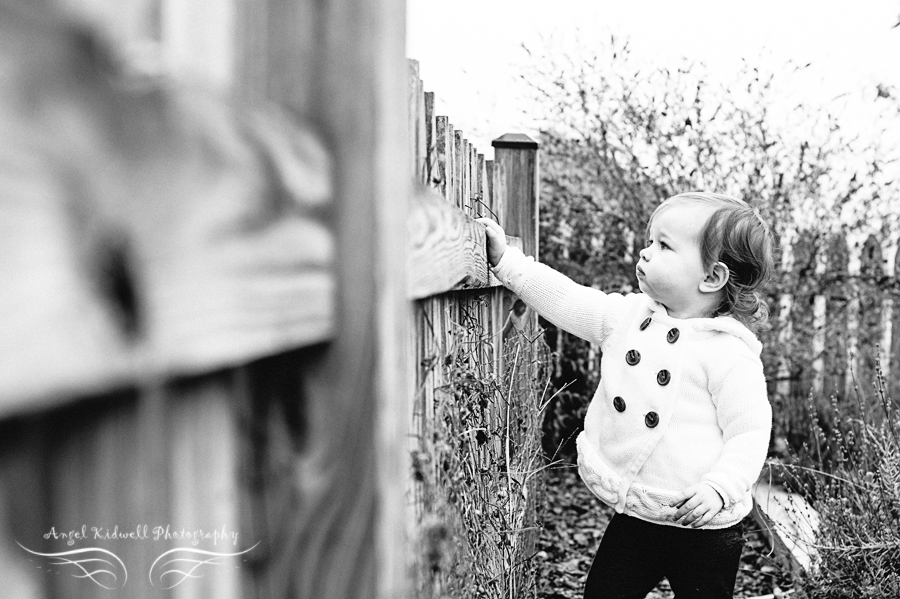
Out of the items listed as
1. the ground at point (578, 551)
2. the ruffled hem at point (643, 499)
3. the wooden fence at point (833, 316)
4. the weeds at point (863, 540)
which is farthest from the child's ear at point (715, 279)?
the wooden fence at point (833, 316)

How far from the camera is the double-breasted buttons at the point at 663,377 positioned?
242 cm

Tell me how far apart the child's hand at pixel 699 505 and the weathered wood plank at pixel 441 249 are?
0.76m

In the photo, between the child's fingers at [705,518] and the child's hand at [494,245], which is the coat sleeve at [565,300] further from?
the child's fingers at [705,518]

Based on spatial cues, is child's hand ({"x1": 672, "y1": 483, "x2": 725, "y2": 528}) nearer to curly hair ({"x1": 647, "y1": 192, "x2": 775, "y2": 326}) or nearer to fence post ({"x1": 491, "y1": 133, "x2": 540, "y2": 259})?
curly hair ({"x1": 647, "y1": 192, "x2": 775, "y2": 326})

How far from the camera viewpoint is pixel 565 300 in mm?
2688

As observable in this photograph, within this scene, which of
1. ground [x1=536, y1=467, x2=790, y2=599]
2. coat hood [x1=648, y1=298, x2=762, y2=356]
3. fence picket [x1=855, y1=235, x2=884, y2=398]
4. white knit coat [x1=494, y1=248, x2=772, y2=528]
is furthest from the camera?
fence picket [x1=855, y1=235, x2=884, y2=398]

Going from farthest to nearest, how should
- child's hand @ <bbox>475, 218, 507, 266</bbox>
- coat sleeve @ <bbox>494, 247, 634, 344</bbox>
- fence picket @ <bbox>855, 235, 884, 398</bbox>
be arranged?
fence picket @ <bbox>855, 235, 884, 398</bbox>
child's hand @ <bbox>475, 218, 507, 266</bbox>
coat sleeve @ <bbox>494, 247, 634, 344</bbox>

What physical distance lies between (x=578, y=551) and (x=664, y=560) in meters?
Result: 1.96

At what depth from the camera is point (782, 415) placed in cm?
588

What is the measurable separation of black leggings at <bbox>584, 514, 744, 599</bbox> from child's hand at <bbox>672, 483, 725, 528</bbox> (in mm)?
184

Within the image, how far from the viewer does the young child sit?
236 cm

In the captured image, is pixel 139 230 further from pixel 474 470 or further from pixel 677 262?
pixel 677 262

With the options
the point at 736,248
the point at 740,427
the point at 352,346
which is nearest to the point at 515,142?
the point at 736,248

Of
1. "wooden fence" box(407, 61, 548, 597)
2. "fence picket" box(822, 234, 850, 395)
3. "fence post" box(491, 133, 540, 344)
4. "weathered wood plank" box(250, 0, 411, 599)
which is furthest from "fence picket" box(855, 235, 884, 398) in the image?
"weathered wood plank" box(250, 0, 411, 599)
